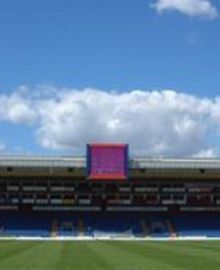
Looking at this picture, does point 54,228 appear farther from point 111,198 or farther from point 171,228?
point 171,228

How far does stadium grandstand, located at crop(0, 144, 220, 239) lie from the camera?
98.4 m

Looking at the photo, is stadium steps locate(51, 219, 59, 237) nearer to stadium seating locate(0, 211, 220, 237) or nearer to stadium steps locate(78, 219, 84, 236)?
stadium seating locate(0, 211, 220, 237)

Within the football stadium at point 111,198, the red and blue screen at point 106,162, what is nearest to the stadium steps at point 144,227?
the football stadium at point 111,198

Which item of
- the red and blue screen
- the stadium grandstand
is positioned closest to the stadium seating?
the stadium grandstand

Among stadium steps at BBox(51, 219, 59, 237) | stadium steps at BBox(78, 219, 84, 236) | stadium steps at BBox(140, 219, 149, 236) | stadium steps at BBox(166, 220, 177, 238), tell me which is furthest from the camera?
stadium steps at BBox(140, 219, 149, 236)

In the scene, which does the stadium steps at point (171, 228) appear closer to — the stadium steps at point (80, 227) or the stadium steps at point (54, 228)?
the stadium steps at point (80, 227)

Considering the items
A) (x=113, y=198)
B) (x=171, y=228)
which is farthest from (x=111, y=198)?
(x=171, y=228)

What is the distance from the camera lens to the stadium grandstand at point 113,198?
98.4 m

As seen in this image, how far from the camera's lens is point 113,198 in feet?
336

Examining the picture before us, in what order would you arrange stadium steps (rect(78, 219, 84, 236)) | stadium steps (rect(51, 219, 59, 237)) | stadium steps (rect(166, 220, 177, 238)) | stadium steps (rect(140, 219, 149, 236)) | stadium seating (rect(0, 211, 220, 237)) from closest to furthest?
stadium steps (rect(51, 219, 59, 237)) < stadium steps (rect(78, 219, 84, 236)) < stadium steps (rect(166, 220, 177, 238)) < stadium seating (rect(0, 211, 220, 237)) < stadium steps (rect(140, 219, 149, 236))

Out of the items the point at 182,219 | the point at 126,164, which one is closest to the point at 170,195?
the point at 182,219

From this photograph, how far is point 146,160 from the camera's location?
98.2m
